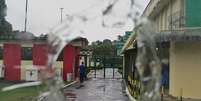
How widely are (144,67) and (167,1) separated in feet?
79.0

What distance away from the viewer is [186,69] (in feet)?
77.0

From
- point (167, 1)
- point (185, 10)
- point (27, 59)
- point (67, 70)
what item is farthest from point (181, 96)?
point (27, 59)

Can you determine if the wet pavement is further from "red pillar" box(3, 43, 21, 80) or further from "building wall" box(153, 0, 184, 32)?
"red pillar" box(3, 43, 21, 80)

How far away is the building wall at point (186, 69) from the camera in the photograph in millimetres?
23078

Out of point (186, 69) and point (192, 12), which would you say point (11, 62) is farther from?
point (192, 12)

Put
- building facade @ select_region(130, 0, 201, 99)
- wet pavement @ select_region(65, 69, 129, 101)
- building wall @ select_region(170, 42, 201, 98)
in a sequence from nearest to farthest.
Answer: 1. building facade @ select_region(130, 0, 201, 99)
2. building wall @ select_region(170, 42, 201, 98)
3. wet pavement @ select_region(65, 69, 129, 101)

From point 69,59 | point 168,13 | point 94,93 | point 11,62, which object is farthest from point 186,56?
→ point 11,62

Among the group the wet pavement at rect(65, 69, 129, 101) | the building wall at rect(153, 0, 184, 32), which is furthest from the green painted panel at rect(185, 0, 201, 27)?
the wet pavement at rect(65, 69, 129, 101)

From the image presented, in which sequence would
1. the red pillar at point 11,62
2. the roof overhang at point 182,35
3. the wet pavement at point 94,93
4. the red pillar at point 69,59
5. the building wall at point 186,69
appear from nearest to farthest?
1. the roof overhang at point 182,35
2. the building wall at point 186,69
3. the wet pavement at point 94,93
4. the red pillar at point 11,62
5. the red pillar at point 69,59

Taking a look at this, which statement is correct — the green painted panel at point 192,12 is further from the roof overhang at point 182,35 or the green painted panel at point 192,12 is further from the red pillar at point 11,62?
the red pillar at point 11,62

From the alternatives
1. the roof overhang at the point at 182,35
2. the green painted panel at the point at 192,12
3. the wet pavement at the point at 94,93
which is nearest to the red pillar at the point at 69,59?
the wet pavement at the point at 94,93

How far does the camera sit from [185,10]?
22969mm

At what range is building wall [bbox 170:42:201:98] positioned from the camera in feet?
75.7

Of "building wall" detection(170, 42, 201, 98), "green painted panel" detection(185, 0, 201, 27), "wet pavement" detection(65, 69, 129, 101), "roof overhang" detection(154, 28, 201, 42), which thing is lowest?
"wet pavement" detection(65, 69, 129, 101)
